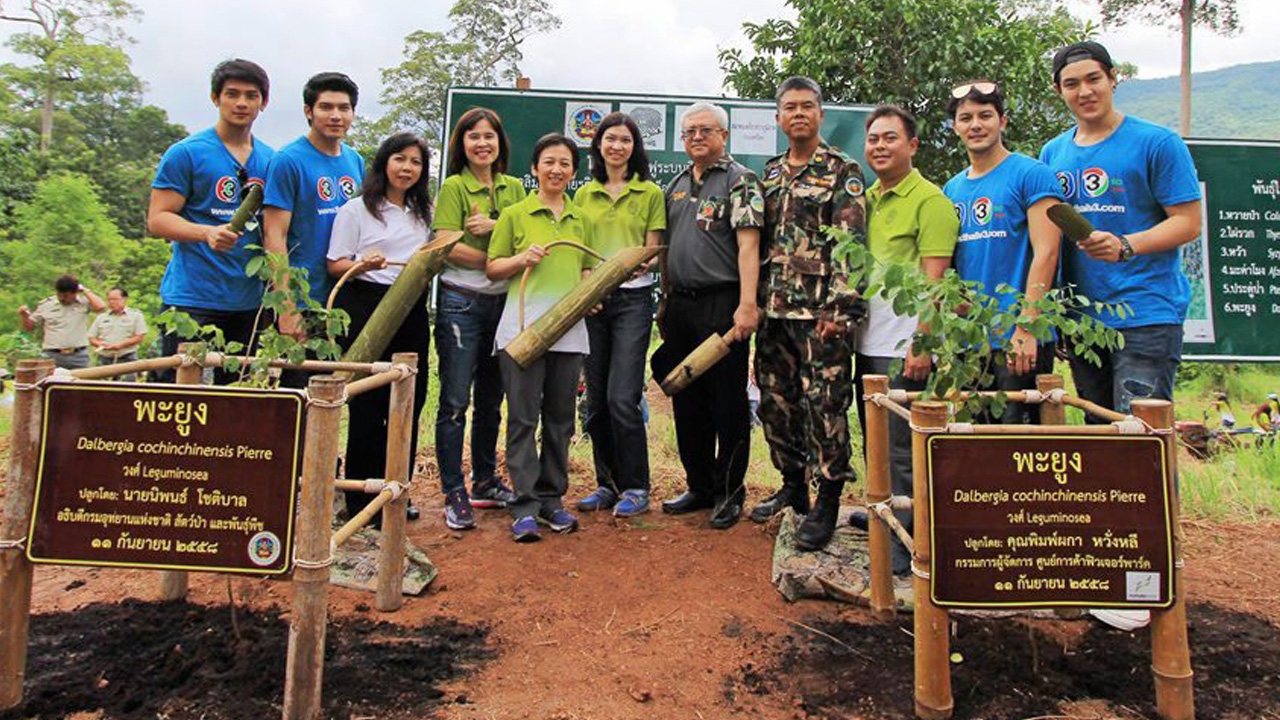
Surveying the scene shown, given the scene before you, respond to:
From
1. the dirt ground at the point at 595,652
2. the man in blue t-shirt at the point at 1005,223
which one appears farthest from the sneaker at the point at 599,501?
the man in blue t-shirt at the point at 1005,223

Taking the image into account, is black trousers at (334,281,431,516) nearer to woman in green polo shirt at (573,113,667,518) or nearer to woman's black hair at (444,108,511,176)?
woman's black hair at (444,108,511,176)

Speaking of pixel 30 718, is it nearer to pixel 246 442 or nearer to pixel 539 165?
pixel 246 442

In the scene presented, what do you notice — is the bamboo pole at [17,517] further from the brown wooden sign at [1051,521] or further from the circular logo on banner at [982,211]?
the circular logo on banner at [982,211]

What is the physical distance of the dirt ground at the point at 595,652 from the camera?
92.8 inches

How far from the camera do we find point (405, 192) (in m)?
3.83

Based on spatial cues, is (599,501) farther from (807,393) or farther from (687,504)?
(807,393)

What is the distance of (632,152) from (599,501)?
6.08 ft

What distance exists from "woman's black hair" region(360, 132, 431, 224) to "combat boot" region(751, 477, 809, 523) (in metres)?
2.21

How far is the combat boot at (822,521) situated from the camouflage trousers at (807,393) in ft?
0.19

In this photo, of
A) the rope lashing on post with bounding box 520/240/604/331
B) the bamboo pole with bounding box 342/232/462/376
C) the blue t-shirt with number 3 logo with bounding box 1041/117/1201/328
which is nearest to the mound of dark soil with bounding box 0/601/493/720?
the bamboo pole with bounding box 342/232/462/376

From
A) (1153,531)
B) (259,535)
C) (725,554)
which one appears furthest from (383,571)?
(1153,531)

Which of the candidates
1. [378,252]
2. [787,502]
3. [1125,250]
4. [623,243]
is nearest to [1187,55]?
[1125,250]

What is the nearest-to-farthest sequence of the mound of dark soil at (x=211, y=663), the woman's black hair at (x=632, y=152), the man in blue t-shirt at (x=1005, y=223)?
the mound of dark soil at (x=211, y=663) < the man in blue t-shirt at (x=1005, y=223) < the woman's black hair at (x=632, y=152)

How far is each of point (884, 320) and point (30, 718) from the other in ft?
10.6
